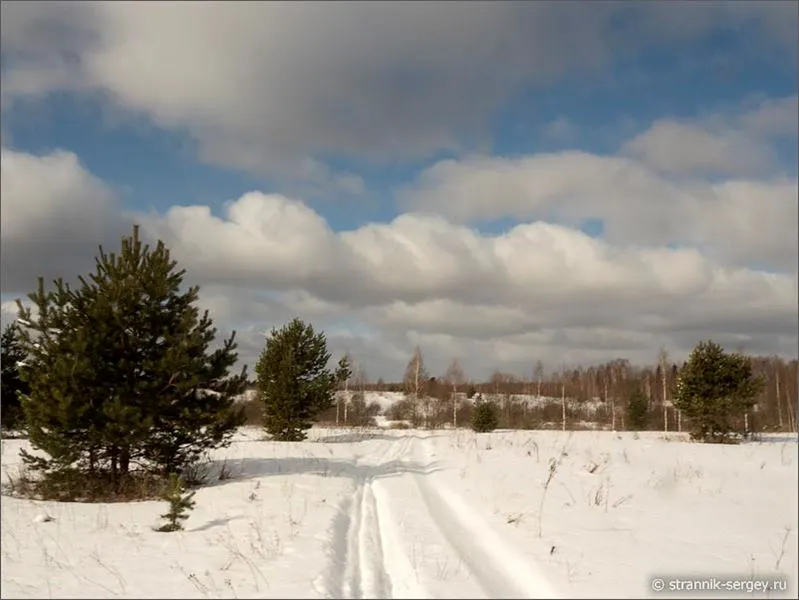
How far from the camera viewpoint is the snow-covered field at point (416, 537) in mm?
6340

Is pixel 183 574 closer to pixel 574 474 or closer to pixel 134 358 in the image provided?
pixel 134 358

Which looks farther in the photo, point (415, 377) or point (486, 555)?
point (415, 377)

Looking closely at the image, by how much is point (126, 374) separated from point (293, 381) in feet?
51.3

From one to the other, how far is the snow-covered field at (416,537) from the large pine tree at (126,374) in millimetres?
A: 1348

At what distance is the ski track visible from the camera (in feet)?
20.1

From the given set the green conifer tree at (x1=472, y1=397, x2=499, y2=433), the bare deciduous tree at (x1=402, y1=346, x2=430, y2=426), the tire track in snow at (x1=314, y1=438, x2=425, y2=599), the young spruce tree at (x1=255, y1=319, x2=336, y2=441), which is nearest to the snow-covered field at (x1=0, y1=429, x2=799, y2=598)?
the tire track in snow at (x1=314, y1=438, x2=425, y2=599)

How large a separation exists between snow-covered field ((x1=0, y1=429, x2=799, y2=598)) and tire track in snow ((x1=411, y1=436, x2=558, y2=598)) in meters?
0.03

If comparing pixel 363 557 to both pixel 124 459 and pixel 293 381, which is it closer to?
pixel 124 459

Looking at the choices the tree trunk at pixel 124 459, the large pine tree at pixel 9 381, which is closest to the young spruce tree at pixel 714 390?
the tree trunk at pixel 124 459

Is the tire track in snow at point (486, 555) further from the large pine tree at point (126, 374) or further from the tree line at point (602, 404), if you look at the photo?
the tree line at point (602, 404)

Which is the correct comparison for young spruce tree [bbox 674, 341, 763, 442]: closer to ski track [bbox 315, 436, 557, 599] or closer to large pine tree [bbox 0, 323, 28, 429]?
ski track [bbox 315, 436, 557, 599]

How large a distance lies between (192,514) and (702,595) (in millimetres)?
8159

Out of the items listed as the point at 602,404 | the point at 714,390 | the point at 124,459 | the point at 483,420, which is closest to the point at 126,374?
the point at 124,459

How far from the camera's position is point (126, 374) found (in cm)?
1205
